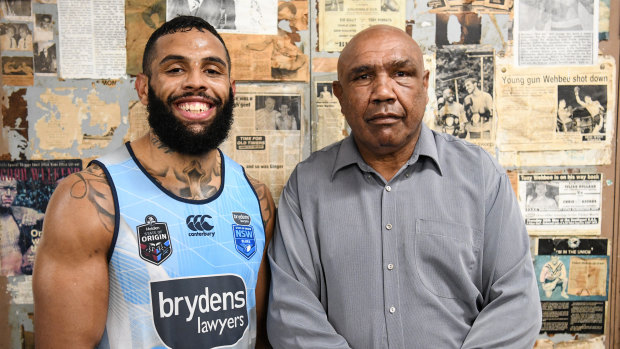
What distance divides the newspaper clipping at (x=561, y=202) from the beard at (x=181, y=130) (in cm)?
112

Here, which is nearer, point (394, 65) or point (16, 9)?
point (394, 65)

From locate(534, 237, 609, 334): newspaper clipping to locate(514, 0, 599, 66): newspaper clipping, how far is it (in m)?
Result: 0.67

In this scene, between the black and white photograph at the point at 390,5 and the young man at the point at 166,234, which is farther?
the black and white photograph at the point at 390,5

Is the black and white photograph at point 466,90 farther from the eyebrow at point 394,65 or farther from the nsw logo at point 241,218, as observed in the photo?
the nsw logo at point 241,218

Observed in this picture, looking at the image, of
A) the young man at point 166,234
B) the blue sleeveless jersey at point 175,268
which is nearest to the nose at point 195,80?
the young man at point 166,234

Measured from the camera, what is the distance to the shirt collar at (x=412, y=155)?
1229 millimetres

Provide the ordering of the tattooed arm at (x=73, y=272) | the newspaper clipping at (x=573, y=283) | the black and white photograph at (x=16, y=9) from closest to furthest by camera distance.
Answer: the tattooed arm at (x=73, y=272), the black and white photograph at (x=16, y=9), the newspaper clipping at (x=573, y=283)

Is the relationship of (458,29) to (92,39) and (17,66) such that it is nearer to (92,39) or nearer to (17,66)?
(92,39)

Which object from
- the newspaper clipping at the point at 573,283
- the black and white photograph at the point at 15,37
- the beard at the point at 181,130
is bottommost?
the newspaper clipping at the point at 573,283

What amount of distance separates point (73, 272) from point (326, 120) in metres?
0.94

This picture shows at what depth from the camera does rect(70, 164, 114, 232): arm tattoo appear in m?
1.10

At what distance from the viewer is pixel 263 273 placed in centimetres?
132

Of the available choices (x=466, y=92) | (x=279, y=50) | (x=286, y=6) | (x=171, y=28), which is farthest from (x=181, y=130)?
(x=466, y=92)

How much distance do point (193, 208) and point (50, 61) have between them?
→ 83 cm
